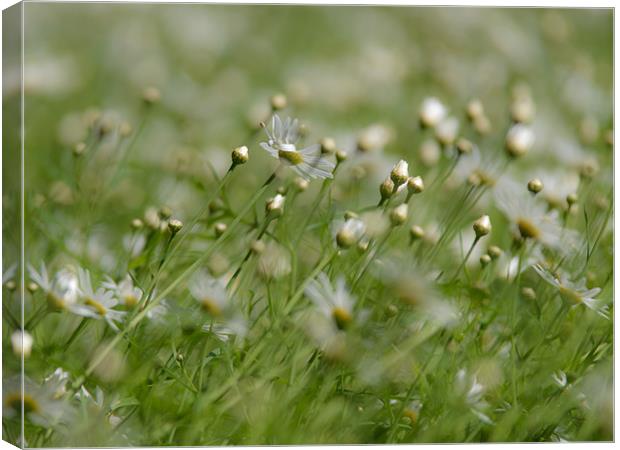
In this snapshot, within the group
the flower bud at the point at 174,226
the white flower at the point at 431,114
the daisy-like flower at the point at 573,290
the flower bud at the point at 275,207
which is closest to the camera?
the flower bud at the point at 174,226

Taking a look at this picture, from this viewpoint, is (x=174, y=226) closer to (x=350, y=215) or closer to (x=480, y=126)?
(x=350, y=215)

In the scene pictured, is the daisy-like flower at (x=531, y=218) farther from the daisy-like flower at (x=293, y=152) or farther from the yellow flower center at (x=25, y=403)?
the yellow flower center at (x=25, y=403)

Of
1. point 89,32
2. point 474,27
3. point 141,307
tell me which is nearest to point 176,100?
point 89,32

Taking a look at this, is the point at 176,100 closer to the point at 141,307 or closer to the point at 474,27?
the point at 474,27

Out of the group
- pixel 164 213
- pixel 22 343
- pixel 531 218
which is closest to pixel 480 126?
pixel 531 218

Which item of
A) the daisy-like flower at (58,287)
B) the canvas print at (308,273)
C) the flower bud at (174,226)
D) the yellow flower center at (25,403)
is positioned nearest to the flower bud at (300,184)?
the canvas print at (308,273)

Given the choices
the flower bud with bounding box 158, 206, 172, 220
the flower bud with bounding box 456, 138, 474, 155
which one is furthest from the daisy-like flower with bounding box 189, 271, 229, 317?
the flower bud with bounding box 456, 138, 474, 155

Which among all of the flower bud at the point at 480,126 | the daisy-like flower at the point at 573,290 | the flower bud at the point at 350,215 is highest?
the flower bud at the point at 480,126
